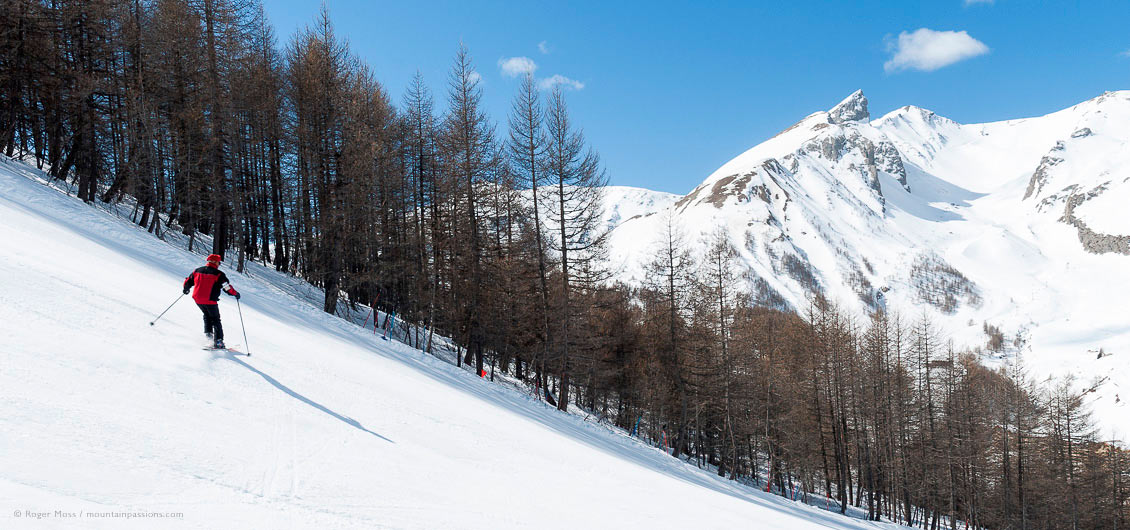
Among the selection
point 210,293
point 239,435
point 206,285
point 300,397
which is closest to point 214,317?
point 210,293

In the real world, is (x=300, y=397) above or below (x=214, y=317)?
below

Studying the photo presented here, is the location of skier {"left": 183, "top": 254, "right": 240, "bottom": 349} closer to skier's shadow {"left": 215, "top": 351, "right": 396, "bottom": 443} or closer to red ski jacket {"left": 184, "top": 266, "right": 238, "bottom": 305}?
red ski jacket {"left": 184, "top": 266, "right": 238, "bottom": 305}

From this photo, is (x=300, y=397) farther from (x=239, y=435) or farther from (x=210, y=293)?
(x=210, y=293)

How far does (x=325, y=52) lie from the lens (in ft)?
72.8

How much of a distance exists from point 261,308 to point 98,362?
7783 millimetres

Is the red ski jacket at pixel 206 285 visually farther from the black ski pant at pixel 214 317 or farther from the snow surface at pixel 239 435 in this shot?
the snow surface at pixel 239 435

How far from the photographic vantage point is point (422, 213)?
25.8 metres

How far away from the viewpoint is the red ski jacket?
29.0ft

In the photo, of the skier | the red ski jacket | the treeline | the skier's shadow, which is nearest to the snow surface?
the skier's shadow

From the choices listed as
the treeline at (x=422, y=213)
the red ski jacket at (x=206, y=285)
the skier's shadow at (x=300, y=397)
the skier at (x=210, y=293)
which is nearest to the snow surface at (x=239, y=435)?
the skier's shadow at (x=300, y=397)

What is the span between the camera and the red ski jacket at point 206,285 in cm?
883

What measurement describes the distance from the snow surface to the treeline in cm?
974

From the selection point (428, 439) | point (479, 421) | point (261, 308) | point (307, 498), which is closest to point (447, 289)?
point (261, 308)

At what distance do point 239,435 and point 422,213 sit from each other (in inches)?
806
